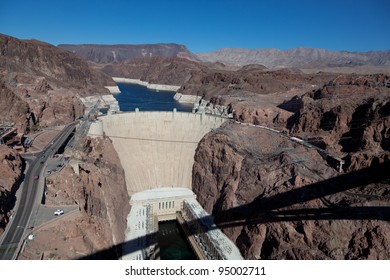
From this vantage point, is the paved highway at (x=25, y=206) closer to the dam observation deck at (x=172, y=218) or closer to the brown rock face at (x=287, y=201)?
the dam observation deck at (x=172, y=218)

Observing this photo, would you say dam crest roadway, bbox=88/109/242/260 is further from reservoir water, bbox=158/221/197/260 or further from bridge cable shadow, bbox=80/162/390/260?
bridge cable shadow, bbox=80/162/390/260

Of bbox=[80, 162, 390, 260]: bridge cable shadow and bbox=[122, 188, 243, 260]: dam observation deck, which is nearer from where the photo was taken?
bbox=[80, 162, 390, 260]: bridge cable shadow

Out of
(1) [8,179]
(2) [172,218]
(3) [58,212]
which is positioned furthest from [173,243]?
(1) [8,179]

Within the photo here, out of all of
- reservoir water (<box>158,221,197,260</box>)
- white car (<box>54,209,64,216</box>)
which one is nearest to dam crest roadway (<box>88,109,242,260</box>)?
reservoir water (<box>158,221,197,260</box>)

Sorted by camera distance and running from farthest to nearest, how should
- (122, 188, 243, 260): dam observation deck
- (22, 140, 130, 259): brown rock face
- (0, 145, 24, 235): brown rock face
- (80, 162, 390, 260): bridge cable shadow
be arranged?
(122, 188, 243, 260): dam observation deck, (80, 162, 390, 260): bridge cable shadow, (0, 145, 24, 235): brown rock face, (22, 140, 130, 259): brown rock face

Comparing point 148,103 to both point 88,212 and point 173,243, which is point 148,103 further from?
point 88,212
